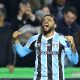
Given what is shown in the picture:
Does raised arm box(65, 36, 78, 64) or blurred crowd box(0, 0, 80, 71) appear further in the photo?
blurred crowd box(0, 0, 80, 71)

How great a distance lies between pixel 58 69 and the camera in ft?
16.8

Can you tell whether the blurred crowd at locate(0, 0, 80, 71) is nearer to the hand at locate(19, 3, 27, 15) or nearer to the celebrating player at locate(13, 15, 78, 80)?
the hand at locate(19, 3, 27, 15)

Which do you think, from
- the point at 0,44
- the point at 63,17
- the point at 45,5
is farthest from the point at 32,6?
the point at 0,44

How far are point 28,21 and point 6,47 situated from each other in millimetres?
888

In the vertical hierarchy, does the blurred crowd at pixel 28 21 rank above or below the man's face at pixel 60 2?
below

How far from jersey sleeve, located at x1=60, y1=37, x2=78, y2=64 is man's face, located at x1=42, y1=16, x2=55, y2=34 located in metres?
0.24

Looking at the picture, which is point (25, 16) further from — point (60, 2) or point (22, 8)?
point (60, 2)

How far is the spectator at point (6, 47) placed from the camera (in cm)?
681

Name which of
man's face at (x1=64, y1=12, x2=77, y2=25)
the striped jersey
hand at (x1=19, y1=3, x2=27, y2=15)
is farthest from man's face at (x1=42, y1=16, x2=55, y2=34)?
hand at (x1=19, y1=3, x2=27, y2=15)

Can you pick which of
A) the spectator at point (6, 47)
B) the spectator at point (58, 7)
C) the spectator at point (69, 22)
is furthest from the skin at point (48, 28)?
the spectator at point (58, 7)

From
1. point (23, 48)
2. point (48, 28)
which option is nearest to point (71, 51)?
point (48, 28)

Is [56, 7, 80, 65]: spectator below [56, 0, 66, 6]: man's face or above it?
below

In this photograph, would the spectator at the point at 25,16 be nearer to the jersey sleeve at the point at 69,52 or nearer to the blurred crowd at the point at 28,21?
the blurred crowd at the point at 28,21

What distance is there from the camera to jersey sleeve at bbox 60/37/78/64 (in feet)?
16.7
